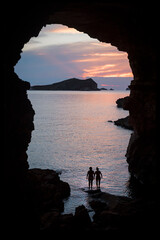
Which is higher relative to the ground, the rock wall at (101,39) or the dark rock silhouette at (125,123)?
the rock wall at (101,39)

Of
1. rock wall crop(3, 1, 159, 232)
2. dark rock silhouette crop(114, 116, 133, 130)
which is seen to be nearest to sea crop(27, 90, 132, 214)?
rock wall crop(3, 1, 159, 232)

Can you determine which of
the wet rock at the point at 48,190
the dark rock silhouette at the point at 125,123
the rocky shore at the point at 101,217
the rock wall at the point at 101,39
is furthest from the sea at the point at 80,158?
the dark rock silhouette at the point at 125,123

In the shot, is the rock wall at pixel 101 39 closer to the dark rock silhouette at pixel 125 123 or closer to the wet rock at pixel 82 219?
the wet rock at pixel 82 219

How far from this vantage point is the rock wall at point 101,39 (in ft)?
46.2

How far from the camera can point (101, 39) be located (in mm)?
25875

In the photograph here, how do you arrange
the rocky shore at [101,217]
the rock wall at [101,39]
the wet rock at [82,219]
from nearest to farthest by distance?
the rock wall at [101,39] → the rocky shore at [101,217] → the wet rock at [82,219]

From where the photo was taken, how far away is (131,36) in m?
23.2

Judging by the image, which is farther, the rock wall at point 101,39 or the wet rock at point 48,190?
the wet rock at point 48,190

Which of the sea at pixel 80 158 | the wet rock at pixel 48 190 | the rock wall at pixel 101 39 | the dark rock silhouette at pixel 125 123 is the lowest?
the sea at pixel 80 158

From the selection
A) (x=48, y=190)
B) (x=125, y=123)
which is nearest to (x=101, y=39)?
(x=48, y=190)

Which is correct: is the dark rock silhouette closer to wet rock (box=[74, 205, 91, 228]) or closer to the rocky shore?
the rocky shore

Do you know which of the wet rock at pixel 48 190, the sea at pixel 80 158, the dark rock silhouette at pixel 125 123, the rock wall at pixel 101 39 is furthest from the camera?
the dark rock silhouette at pixel 125 123

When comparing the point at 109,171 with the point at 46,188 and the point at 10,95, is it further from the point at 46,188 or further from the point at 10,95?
the point at 10,95

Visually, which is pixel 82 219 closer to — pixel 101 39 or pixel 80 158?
pixel 101 39
